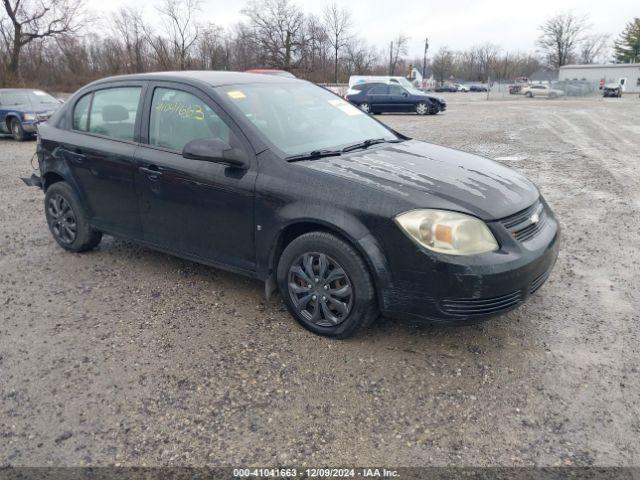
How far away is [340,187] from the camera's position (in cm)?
305

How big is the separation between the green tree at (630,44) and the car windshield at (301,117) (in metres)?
94.8

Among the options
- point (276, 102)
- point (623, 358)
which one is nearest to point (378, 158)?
point (276, 102)

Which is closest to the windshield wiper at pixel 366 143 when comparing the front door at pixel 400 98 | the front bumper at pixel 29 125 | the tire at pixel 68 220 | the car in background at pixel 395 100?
the tire at pixel 68 220

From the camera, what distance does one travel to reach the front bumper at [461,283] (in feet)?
9.11

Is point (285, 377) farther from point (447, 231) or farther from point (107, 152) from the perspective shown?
point (107, 152)

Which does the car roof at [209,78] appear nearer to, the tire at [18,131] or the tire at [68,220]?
the tire at [68,220]

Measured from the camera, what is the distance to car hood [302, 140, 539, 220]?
2934mm

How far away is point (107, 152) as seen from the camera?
415cm

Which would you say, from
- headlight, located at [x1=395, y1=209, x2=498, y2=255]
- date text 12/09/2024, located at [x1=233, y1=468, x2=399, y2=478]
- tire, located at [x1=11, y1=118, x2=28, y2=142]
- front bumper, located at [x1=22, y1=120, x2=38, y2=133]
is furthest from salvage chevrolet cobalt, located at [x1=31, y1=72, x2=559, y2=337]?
tire, located at [x1=11, y1=118, x2=28, y2=142]

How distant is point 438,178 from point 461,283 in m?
0.76

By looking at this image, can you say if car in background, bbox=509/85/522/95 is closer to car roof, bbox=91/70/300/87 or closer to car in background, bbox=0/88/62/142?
car in background, bbox=0/88/62/142

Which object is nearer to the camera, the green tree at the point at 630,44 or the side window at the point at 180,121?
the side window at the point at 180,121

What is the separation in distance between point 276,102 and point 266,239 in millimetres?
1179

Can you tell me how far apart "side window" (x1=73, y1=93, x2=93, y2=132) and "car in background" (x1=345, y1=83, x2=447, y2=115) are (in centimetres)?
1737
